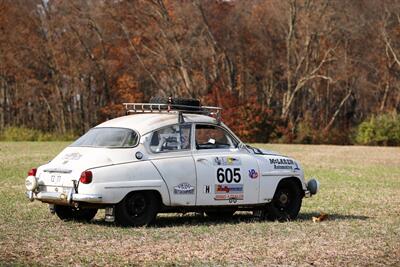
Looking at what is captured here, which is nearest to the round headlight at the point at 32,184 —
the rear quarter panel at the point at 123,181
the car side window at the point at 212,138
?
the rear quarter panel at the point at 123,181

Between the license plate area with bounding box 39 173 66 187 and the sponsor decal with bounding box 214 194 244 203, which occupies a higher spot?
the license plate area with bounding box 39 173 66 187

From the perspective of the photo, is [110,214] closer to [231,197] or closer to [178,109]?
[231,197]

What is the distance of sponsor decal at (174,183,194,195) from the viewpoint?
13738 mm

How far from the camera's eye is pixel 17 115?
245 feet

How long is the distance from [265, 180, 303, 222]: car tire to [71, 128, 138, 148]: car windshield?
2778 millimetres

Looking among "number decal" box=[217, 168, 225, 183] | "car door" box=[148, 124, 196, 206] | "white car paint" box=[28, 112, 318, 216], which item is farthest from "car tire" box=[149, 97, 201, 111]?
"number decal" box=[217, 168, 225, 183]

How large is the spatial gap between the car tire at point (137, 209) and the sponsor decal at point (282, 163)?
2.38 metres

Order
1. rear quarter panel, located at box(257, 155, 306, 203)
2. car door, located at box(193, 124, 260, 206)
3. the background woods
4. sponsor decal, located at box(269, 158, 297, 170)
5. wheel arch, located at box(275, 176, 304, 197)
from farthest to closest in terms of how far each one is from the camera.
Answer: the background woods
wheel arch, located at box(275, 176, 304, 197)
sponsor decal, located at box(269, 158, 297, 170)
rear quarter panel, located at box(257, 155, 306, 203)
car door, located at box(193, 124, 260, 206)

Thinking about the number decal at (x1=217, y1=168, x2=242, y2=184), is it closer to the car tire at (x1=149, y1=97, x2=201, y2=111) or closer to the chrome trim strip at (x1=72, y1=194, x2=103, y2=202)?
the car tire at (x1=149, y1=97, x2=201, y2=111)

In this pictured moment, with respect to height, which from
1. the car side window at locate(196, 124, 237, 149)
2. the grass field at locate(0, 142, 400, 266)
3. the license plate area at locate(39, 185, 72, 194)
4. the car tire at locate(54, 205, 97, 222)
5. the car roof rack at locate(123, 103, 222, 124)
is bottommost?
the grass field at locate(0, 142, 400, 266)

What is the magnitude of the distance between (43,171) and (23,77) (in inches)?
2264

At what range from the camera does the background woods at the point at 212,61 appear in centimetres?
6384

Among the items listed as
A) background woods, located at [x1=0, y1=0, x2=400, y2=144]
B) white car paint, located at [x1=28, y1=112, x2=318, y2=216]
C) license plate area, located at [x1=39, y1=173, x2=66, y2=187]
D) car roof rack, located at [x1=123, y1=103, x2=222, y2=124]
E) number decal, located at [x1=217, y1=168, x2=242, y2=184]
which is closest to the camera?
white car paint, located at [x1=28, y1=112, x2=318, y2=216]

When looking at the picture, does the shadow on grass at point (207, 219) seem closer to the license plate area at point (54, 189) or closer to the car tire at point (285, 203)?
the car tire at point (285, 203)
